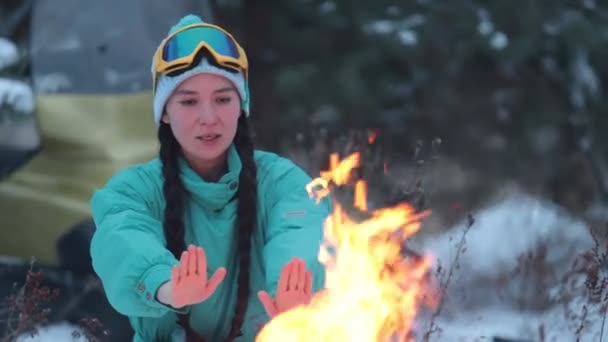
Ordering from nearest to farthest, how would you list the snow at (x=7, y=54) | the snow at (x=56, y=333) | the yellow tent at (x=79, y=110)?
the snow at (x=56, y=333) < the yellow tent at (x=79, y=110) < the snow at (x=7, y=54)

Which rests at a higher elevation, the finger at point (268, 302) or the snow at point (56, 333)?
the finger at point (268, 302)

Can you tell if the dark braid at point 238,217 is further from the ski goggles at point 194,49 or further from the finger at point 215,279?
the finger at point 215,279

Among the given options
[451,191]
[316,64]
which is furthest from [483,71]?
[316,64]

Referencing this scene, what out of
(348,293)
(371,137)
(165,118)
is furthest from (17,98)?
(348,293)

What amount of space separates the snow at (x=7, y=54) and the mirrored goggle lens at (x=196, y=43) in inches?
118

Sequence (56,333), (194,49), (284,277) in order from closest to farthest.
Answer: (284,277), (194,49), (56,333)

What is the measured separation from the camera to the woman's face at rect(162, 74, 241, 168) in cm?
288

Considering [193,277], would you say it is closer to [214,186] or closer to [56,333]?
[214,186]

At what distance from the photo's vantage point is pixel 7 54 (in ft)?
18.6

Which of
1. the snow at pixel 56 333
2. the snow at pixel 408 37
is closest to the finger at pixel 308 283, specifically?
the snow at pixel 56 333

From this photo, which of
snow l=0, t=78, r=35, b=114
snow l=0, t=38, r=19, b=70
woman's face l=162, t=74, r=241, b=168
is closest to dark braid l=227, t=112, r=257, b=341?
woman's face l=162, t=74, r=241, b=168

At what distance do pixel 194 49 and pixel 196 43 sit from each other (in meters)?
0.03

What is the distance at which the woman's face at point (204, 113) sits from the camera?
9.46 ft

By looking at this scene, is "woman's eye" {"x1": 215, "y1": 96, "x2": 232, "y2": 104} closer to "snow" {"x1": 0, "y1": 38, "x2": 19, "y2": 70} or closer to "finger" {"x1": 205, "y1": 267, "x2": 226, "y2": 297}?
"finger" {"x1": 205, "y1": 267, "x2": 226, "y2": 297}
